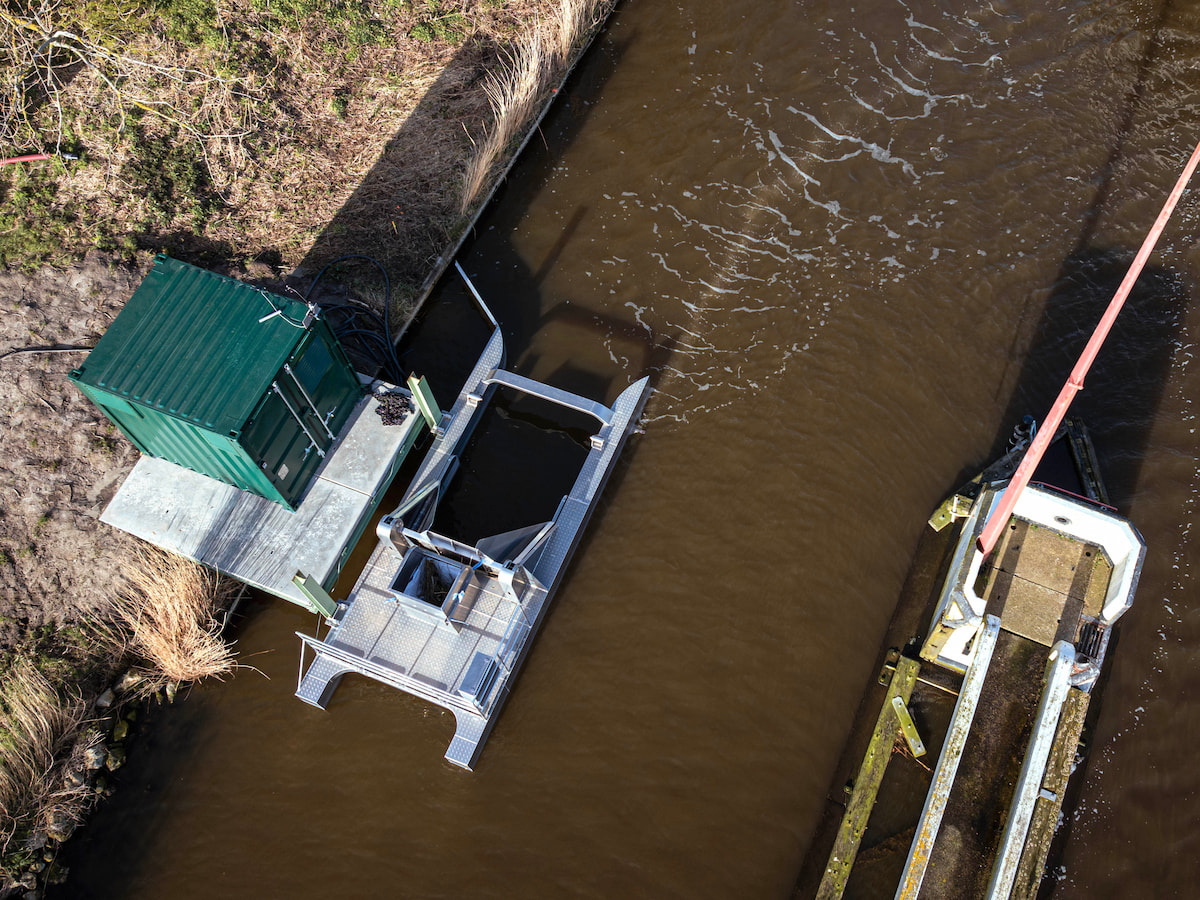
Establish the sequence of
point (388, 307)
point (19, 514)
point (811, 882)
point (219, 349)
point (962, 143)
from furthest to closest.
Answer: point (962, 143) < point (388, 307) < point (19, 514) < point (219, 349) < point (811, 882)

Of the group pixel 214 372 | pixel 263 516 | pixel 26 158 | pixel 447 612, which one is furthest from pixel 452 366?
pixel 26 158

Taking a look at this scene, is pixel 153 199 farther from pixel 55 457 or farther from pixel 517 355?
pixel 517 355

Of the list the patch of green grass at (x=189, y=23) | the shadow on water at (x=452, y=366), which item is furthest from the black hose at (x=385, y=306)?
the patch of green grass at (x=189, y=23)

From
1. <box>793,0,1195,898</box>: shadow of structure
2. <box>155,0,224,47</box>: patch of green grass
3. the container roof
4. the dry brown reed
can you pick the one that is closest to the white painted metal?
<box>793,0,1195,898</box>: shadow of structure

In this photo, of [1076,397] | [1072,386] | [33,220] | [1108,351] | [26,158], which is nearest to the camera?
[1072,386]

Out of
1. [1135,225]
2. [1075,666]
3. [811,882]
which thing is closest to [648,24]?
[1135,225]

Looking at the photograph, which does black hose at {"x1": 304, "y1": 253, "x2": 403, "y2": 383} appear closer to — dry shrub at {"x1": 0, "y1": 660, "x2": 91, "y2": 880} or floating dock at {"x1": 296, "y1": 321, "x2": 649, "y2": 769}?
floating dock at {"x1": 296, "y1": 321, "x2": 649, "y2": 769}

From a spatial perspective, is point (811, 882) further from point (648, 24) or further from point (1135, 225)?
point (648, 24)
